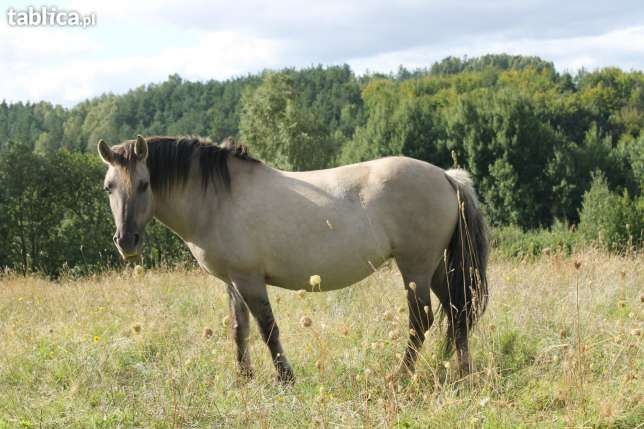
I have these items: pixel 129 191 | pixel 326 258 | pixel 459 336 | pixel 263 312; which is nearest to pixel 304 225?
pixel 326 258

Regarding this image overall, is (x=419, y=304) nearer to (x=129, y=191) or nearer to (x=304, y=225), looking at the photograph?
(x=304, y=225)

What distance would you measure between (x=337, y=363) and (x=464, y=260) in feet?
4.70

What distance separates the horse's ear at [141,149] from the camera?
16.6ft

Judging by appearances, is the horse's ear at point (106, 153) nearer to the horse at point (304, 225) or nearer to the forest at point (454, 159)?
the horse at point (304, 225)

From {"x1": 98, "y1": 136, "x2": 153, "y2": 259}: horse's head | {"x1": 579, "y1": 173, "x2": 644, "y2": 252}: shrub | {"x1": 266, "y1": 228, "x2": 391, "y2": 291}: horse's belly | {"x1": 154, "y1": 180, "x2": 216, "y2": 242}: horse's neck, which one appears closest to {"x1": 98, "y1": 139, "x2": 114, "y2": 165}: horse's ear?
{"x1": 98, "y1": 136, "x2": 153, "y2": 259}: horse's head

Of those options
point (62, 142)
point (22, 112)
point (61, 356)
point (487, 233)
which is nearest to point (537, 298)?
point (487, 233)

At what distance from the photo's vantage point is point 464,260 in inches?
216

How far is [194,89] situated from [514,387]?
4094 inches

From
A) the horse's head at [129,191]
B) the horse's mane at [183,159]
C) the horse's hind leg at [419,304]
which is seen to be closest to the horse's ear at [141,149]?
the horse's head at [129,191]

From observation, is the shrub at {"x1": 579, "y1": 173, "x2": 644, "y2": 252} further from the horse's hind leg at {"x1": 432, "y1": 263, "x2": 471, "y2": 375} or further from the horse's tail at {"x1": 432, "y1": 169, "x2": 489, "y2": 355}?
the horse's hind leg at {"x1": 432, "y1": 263, "x2": 471, "y2": 375}

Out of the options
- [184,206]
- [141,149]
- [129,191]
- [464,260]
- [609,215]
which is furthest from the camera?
[609,215]

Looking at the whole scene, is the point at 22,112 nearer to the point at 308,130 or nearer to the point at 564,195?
the point at 308,130

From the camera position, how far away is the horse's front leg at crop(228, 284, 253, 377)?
17.7 ft

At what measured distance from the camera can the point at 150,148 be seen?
17.4 feet
